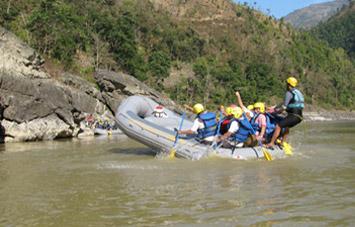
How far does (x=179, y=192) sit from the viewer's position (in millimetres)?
6309

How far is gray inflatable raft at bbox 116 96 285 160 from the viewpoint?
9.71 metres

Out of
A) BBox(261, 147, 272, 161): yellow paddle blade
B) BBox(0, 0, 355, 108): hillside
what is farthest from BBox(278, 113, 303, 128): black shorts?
BBox(0, 0, 355, 108): hillside

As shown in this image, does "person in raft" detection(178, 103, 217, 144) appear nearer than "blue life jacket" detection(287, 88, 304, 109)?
No

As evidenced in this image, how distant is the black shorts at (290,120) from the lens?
9.87 meters

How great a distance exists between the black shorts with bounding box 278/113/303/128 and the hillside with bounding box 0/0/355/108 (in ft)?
52.2

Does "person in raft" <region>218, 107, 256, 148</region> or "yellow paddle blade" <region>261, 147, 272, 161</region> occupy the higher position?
→ "person in raft" <region>218, 107, 256, 148</region>

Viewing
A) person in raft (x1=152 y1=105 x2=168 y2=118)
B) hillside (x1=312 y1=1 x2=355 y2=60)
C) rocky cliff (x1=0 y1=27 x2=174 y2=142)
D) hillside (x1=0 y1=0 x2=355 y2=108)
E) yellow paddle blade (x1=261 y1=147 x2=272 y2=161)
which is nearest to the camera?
yellow paddle blade (x1=261 y1=147 x2=272 y2=161)

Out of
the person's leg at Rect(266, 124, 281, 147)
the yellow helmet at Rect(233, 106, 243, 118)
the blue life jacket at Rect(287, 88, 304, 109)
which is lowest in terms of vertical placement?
the person's leg at Rect(266, 124, 281, 147)

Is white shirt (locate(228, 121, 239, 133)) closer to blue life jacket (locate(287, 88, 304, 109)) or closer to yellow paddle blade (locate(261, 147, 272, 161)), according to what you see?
yellow paddle blade (locate(261, 147, 272, 161))

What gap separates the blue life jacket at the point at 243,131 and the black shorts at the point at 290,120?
610 mm

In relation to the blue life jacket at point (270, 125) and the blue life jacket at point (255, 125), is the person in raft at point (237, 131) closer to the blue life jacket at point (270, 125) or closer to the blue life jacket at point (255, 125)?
the blue life jacket at point (255, 125)

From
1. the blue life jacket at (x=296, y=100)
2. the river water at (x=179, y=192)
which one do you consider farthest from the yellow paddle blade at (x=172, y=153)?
the blue life jacket at (x=296, y=100)

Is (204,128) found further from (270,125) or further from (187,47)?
(187,47)

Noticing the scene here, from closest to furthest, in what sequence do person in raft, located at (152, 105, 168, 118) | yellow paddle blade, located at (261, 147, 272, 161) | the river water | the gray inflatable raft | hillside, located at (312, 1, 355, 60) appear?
the river water, yellow paddle blade, located at (261, 147, 272, 161), the gray inflatable raft, person in raft, located at (152, 105, 168, 118), hillside, located at (312, 1, 355, 60)
